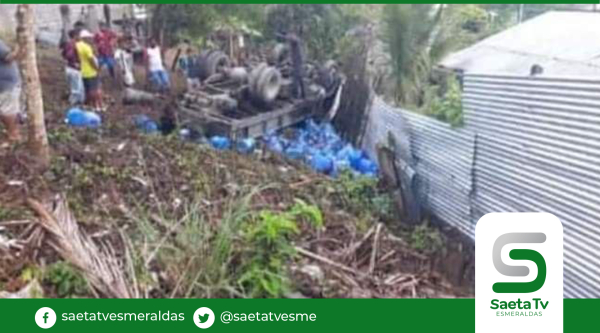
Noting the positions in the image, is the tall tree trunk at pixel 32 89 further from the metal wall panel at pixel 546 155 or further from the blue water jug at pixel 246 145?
the metal wall panel at pixel 546 155

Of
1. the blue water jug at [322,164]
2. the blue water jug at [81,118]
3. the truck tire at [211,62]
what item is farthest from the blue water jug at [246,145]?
the blue water jug at [81,118]

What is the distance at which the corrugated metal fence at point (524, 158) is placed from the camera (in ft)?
5.16

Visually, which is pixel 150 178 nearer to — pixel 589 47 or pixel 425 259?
pixel 425 259

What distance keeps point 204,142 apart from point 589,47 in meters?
1.17

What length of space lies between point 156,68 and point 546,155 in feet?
4.12

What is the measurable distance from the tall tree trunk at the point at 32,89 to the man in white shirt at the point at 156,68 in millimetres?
332

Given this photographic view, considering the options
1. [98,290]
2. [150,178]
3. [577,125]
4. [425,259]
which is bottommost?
[425,259]

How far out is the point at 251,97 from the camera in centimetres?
276

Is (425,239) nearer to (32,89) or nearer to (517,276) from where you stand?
(517,276)

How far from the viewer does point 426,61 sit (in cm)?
233

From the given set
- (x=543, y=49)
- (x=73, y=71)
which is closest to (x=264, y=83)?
(x=73, y=71)

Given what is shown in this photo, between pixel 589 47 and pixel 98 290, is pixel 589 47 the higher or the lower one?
the higher one

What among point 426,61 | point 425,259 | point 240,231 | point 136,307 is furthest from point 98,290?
point 426,61

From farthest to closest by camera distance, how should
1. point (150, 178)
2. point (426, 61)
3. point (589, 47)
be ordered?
point (426, 61), point (150, 178), point (589, 47)
